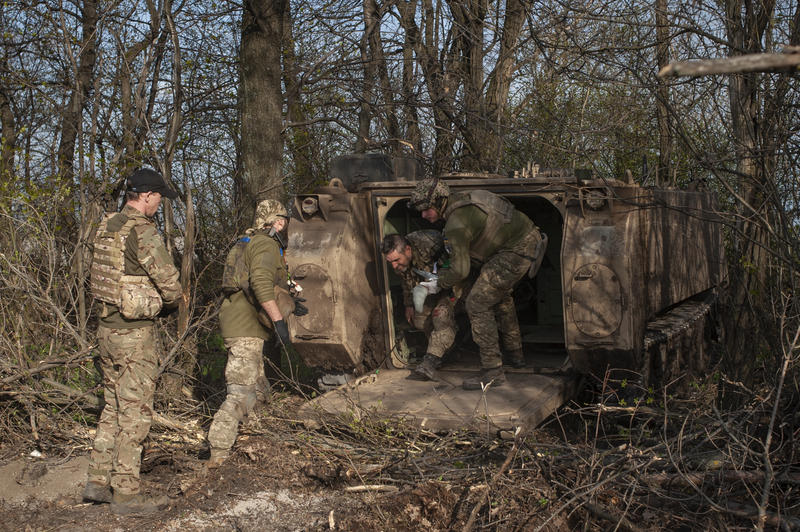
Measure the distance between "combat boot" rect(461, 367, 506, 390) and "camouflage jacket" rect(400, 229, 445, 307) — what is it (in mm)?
1002

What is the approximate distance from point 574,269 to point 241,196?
376 cm

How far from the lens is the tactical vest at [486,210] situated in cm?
698

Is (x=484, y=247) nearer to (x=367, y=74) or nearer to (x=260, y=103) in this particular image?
(x=260, y=103)

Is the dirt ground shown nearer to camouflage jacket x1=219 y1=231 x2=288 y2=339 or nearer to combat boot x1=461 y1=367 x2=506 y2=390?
camouflage jacket x1=219 y1=231 x2=288 y2=339

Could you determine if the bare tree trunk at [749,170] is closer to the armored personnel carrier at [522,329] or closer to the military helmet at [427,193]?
the armored personnel carrier at [522,329]

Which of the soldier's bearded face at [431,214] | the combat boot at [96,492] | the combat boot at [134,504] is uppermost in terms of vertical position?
the soldier's bearded face at [431,214]

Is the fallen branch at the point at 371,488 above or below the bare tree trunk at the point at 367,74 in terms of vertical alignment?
below

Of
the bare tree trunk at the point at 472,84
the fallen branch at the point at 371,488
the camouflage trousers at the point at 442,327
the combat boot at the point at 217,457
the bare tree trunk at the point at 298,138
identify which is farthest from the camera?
the bare tree trunk at the point at 472,84

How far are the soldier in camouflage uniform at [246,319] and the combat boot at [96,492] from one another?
748 millimetres

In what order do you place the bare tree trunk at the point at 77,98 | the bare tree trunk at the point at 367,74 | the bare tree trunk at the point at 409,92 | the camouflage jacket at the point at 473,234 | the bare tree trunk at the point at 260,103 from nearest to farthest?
1. the camouflage jacket at the point at 473,234
2. the bare tree trunk at the point at 77,98
3. the bare tree trunk at the point at 260,103
4. the bare tree trunk at the point at 367,74
5. the bare tree trunk at the point at 409,92

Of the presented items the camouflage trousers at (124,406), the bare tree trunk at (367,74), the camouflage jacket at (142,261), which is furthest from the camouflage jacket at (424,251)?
the bare tree trunk at (367,74)

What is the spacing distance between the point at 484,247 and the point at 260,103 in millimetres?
2900

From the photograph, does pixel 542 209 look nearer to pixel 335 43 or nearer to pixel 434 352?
pixel 434 352

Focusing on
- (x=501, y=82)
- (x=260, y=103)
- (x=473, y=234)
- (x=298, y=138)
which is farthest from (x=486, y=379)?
(x=298, y=138)
